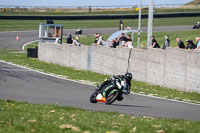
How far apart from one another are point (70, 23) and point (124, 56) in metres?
36.9

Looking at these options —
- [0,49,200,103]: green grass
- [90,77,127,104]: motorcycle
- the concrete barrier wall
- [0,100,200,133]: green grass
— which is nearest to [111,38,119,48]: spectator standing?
the concrete barrier wall

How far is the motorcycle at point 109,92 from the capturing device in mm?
14805

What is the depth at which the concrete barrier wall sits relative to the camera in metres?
19.8

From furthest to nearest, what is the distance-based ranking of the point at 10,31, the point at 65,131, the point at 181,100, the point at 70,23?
the point at 70,23 → the point at 10,31 → the point at 181,100 → the point at 65,131

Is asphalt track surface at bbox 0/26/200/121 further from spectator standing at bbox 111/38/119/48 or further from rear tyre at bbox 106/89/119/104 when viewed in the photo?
spectator standing at bbox 111/38/119/48

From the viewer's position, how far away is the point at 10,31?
54062 mm

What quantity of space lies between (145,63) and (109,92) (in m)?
7.59

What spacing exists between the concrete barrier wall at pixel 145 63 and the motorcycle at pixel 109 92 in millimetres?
5433

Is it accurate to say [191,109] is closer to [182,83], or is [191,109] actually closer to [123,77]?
[123,77]

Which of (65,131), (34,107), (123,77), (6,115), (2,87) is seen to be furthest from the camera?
(2,87)

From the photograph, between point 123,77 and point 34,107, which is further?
point 123,77

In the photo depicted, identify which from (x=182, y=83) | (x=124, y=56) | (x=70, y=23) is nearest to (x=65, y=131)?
(x=182, y=83)

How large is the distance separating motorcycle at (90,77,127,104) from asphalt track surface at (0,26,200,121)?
219 mm

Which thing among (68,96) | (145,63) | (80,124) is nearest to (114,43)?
(145,63)
